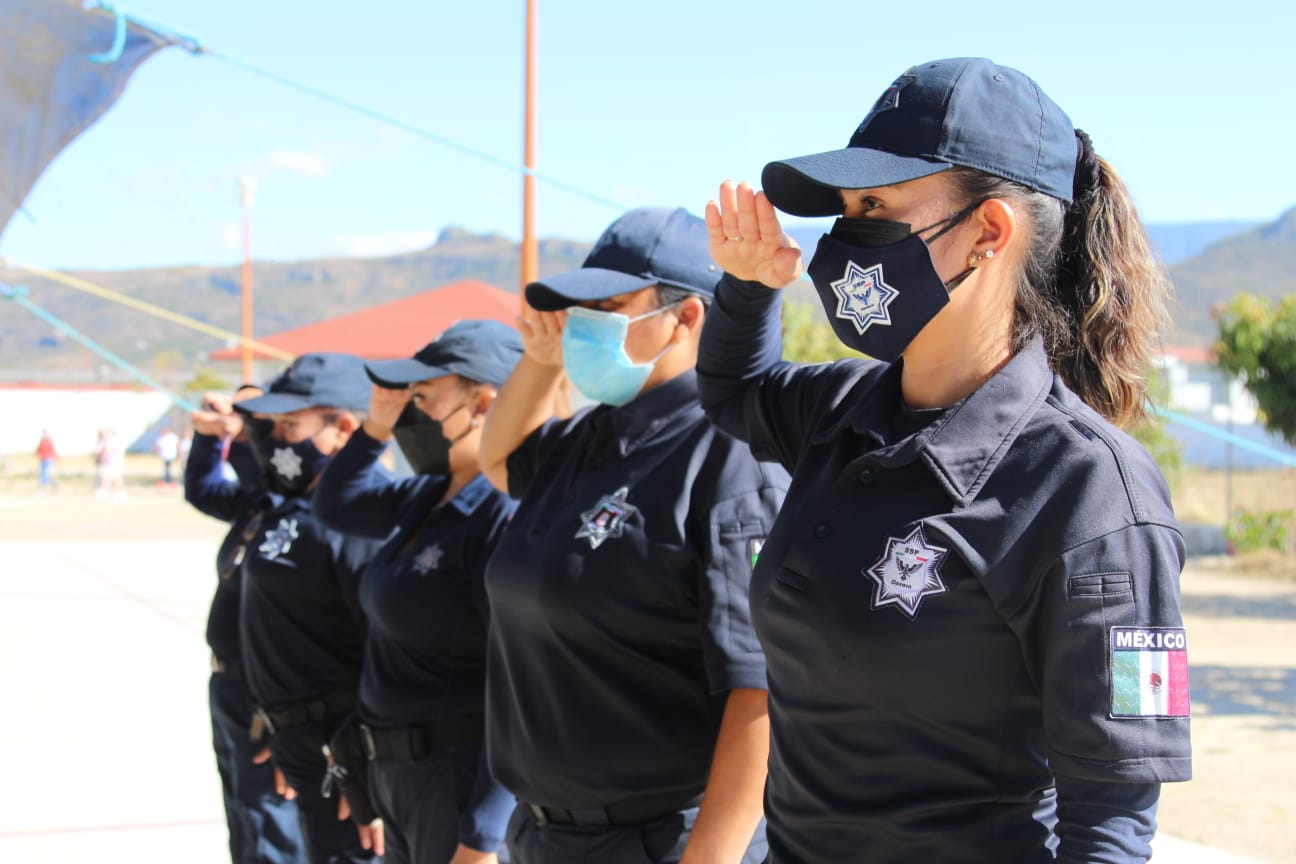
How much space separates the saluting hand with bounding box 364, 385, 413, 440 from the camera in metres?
4.00

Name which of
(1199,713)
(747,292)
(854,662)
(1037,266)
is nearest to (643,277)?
(747,292)

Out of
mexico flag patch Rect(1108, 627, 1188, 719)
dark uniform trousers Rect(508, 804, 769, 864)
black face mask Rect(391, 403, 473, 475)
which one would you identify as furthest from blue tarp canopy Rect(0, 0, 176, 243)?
mexico flag patch Rect(1108, 627, 1188, 719)

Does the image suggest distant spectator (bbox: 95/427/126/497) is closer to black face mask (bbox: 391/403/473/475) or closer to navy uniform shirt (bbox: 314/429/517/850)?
black face mask (bbox: 391/403/473/475)

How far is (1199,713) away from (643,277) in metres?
7.51

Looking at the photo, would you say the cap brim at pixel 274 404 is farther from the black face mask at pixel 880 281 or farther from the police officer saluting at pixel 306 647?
the black face mask at pixel 880 281

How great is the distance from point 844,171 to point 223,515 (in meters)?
4.98

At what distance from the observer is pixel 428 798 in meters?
3.38

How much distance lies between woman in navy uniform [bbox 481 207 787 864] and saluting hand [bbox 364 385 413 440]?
4.39 feet

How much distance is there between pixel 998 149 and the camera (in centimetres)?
178

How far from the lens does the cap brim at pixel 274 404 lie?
4832 mm

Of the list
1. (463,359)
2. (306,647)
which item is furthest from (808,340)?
(463,359)

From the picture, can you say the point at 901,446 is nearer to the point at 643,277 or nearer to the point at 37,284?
the point at 643,277

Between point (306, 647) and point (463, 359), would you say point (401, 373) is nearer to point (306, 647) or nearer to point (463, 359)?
point (463, 359)

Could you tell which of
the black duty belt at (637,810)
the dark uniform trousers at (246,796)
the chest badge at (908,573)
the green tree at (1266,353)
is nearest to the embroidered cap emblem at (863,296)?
the chest badge at (908,573)
